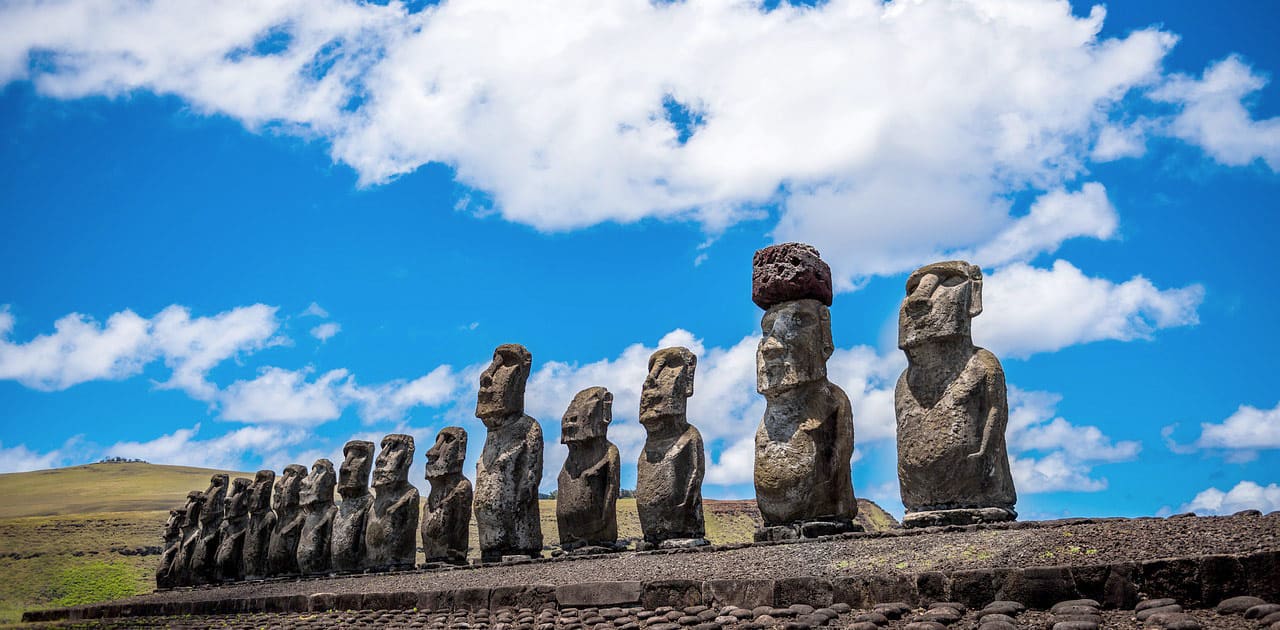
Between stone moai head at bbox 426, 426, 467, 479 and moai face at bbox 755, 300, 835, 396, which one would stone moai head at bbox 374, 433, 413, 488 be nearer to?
stone moai head at bbox 426, 426, 467, 479

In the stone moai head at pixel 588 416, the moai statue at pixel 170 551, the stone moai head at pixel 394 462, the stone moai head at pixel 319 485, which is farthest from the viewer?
the moai statue at pixel 170 551

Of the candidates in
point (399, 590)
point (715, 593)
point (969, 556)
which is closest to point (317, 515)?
point (399, 590)

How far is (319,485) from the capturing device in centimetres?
2269

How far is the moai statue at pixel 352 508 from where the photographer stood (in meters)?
20.5

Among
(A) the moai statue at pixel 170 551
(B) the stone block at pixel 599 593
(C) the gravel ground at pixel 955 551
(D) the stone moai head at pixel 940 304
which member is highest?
(D) the stone moai head at pixel 940 304

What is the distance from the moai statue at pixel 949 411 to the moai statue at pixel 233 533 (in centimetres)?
1862

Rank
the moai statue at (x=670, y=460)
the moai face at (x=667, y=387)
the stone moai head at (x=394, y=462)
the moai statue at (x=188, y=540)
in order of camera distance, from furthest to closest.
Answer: the moai statue at (x=188, y=540), the stone moai head at (x=394, y=462), the moai face at (x=667, y=387), the moai statue at (x=670, y=460)

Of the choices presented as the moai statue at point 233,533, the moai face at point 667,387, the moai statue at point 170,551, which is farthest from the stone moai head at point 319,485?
the moai face at point 667,387

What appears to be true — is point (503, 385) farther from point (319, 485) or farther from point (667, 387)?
point (319, 485)

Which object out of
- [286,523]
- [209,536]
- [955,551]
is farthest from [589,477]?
[209,536]

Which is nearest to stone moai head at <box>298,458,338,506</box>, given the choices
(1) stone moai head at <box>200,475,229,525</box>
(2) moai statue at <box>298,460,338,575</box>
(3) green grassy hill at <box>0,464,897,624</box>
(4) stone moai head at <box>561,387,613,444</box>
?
(2) moai statue at <box>298,460,338,575</box>

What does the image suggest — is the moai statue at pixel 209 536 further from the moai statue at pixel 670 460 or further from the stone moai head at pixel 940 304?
the stone moai head at pixel 940 304

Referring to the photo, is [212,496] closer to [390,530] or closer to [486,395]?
[390,530]

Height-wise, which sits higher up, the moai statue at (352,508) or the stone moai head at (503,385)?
the stone moai head at (503,385)
